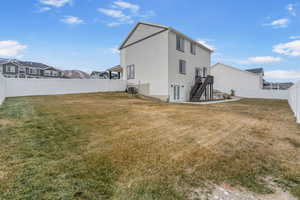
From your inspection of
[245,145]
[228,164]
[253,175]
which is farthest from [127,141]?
[245,145]

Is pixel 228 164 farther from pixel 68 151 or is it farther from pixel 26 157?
pixel 26 157

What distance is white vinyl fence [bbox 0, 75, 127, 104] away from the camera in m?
13.9

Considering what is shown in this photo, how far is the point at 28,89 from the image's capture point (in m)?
14.7

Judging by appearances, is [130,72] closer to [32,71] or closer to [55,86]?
[55,86]

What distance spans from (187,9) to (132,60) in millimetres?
7719

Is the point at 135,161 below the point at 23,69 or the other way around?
below

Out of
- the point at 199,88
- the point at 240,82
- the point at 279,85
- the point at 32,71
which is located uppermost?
the point at 32,71

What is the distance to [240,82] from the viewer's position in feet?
85.1

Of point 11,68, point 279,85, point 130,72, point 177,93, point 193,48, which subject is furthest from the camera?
point 11,68

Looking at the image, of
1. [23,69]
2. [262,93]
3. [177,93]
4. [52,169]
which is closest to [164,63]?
[177,93]

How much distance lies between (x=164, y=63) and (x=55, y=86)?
1188 centimetres

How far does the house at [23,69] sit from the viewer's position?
32.0 metres

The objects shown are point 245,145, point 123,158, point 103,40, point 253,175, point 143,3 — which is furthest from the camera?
point 103,40

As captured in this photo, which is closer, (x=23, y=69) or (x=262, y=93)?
(x=262, y=93)
